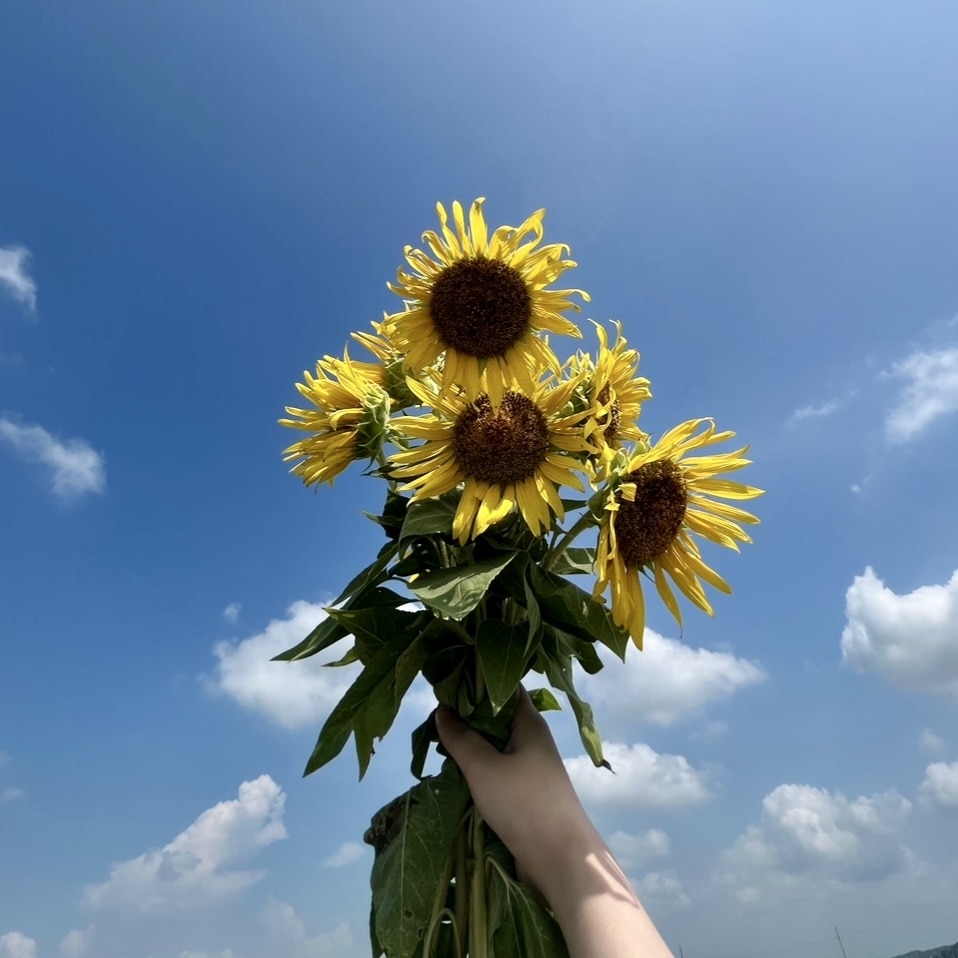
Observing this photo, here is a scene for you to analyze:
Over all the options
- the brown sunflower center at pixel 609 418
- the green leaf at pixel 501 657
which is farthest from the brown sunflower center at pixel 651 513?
the green leaf at pixel 501 657

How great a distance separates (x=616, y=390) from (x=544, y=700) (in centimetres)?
81

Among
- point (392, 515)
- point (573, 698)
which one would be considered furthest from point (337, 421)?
point (573, 698)

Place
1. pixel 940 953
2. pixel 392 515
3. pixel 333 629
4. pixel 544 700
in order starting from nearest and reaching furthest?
pixel 333 629
pixel 392 515
pixel 544 700
pixel 940 953

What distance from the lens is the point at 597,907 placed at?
146 cm

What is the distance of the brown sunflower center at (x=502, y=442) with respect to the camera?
1.73m

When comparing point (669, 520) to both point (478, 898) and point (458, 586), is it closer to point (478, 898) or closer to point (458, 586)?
point (458, 586)

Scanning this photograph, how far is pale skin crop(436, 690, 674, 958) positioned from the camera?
1.42 metres

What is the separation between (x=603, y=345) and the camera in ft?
6.15

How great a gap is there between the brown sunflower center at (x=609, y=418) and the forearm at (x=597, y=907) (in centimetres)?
83

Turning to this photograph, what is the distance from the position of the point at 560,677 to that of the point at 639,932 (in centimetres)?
51

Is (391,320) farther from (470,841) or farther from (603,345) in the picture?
(470,841)

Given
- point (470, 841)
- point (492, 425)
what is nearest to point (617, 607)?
point (492, 425)

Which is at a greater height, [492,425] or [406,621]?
[492,425]

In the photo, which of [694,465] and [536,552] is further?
[536,552]
